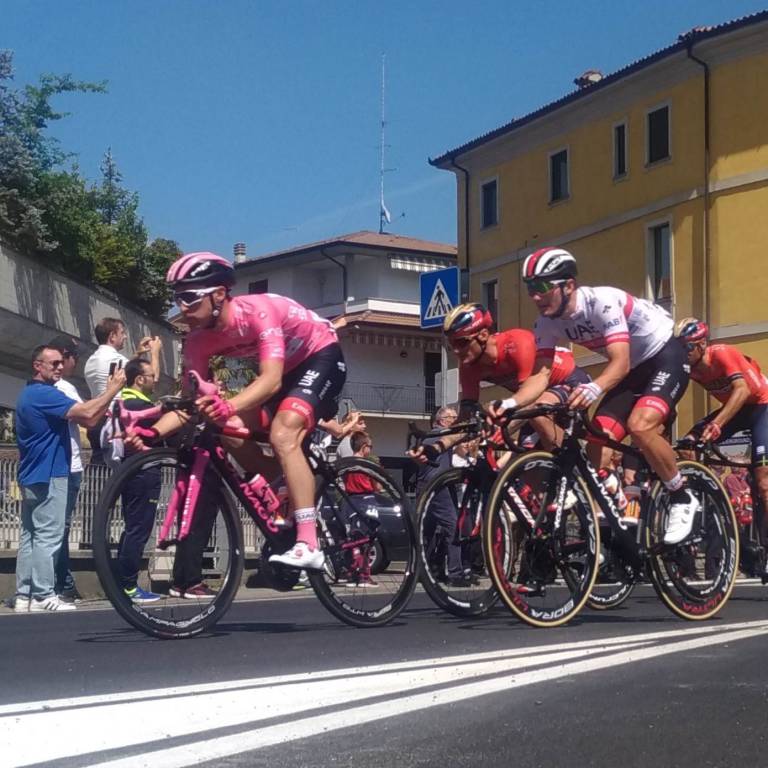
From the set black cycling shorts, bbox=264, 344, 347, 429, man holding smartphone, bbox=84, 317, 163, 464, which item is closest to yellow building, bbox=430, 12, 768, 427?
man holding smartphone, bbox=84, 317, 163, 464

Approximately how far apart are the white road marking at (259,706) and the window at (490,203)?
44.6 meters

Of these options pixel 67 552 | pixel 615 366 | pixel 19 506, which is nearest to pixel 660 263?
pixel 19 506

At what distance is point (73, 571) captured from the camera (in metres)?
12.0

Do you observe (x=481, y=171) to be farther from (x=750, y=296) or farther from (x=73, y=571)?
(x=73, y=571)

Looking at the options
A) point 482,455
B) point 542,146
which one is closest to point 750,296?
point 542,146

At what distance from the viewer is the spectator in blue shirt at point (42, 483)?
10078mm

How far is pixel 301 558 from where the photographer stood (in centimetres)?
687

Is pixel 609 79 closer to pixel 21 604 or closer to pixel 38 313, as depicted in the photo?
pixel 38 313

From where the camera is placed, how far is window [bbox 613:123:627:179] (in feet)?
143

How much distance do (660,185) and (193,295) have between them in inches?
1435

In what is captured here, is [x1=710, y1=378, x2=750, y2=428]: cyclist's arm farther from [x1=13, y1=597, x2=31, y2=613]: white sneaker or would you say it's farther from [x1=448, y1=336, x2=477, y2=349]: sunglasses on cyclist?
[x1=13, y1=597, x2=31, y2=613]: white sneaker

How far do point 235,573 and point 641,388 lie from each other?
274 centimetres

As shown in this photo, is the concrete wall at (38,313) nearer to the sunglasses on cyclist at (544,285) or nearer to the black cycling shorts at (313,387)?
the sunglasses on cyclist at (544,285)

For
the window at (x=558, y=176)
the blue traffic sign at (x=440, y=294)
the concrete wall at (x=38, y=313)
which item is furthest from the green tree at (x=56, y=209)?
the window at (x=558, y=176)
